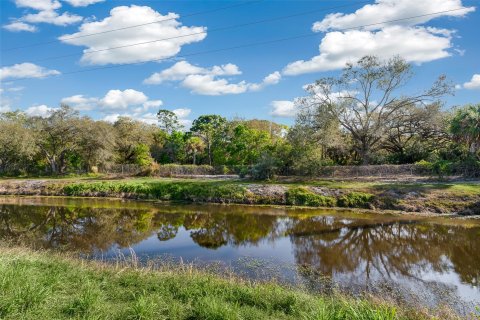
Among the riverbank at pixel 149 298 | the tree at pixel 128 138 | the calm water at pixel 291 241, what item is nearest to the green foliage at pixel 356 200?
the calm water at pixel 291 241

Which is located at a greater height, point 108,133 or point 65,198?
point 108,133

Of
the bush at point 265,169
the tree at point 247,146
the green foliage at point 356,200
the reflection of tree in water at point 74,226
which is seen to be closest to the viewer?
the reflection of tree in water at point 74,226

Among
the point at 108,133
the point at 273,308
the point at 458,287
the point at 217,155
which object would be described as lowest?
the point at 458,287

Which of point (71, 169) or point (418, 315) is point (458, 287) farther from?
point (71, 169)

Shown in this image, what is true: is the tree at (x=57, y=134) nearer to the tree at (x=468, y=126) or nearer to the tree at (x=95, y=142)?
the tree at (x=95, y=142)

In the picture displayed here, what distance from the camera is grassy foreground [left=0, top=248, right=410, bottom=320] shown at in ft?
23.0

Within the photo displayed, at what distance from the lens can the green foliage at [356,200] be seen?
25469 mm

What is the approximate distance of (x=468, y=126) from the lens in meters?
28.0

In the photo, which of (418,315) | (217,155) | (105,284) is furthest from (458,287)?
(217,155)

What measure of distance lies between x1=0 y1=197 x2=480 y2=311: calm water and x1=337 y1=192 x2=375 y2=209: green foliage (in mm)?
1963

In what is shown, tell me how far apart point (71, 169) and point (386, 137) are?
41247mm

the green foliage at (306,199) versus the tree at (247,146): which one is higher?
the tree at (247,146)

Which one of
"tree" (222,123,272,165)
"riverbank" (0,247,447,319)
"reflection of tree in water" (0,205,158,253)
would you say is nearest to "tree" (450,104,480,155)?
"tree" (222,123,272,165)

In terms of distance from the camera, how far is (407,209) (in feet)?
77.8
